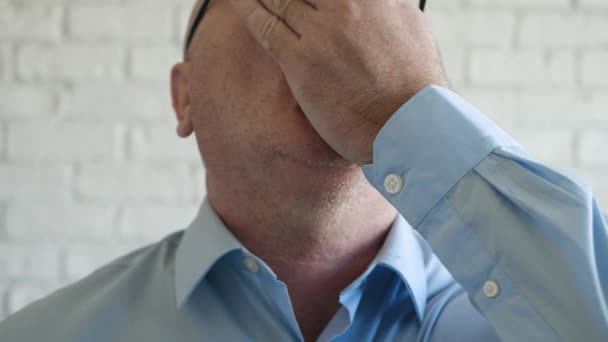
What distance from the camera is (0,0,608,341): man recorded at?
736 mm

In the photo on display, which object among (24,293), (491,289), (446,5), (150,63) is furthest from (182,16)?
(491,289)

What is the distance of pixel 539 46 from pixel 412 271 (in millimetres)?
887

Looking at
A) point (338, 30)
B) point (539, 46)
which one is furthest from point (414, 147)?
point (539, 46)

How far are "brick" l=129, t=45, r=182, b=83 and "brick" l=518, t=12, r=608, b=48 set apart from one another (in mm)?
777

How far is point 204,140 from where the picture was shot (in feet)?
3.65

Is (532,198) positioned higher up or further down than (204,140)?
higher up

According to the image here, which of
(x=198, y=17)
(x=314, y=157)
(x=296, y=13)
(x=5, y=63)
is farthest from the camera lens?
(x=5, y=63)

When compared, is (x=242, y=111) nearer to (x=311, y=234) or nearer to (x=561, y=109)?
(x=311, y=234)

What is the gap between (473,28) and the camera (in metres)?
1.71

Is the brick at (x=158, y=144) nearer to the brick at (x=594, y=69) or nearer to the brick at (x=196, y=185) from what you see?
the brick at (x=196, y=185)

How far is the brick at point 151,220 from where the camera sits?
1666 millimetres

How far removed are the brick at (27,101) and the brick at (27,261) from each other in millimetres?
279

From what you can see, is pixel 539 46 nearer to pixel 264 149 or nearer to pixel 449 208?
pixel 264 149

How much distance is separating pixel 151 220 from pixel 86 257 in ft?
0.52
